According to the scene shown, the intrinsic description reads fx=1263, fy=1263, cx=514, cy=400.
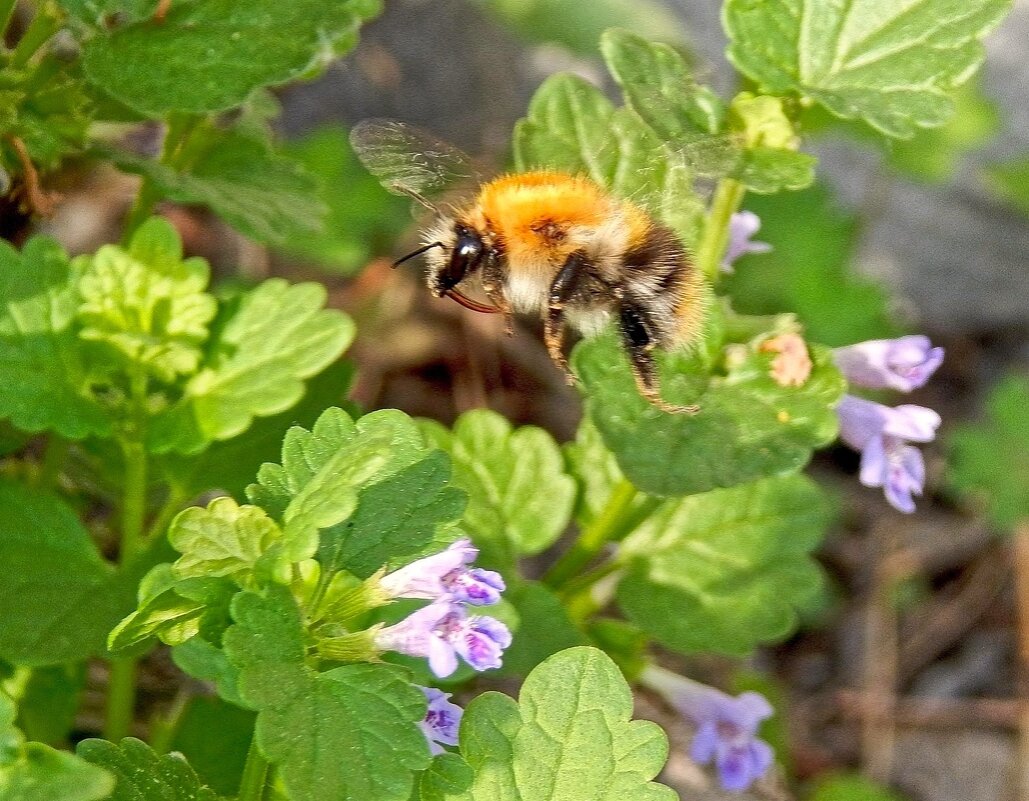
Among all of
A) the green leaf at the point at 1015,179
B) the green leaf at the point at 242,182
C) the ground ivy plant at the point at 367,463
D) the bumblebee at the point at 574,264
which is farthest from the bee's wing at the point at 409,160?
the green leaf at the point at 1015,179

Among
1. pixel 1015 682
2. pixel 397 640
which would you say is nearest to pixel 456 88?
pixel 1015 682

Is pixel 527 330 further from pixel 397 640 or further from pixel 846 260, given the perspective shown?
pixel 397 640

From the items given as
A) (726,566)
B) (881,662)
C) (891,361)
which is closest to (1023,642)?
(881,662)

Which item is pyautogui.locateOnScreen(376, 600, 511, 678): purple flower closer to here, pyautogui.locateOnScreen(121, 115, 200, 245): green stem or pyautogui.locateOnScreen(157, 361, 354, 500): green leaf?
pyautogui.locateOnScreen(157, 361, 354, 500): green leaf

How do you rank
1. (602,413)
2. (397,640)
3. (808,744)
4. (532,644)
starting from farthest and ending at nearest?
(808,744) → (532,644) → (602,413) → (397,640)

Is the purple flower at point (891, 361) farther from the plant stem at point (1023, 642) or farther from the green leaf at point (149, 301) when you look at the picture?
the plant stem at point (1023, 642)

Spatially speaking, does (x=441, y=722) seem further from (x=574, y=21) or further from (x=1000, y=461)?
(x=574, y=21)
